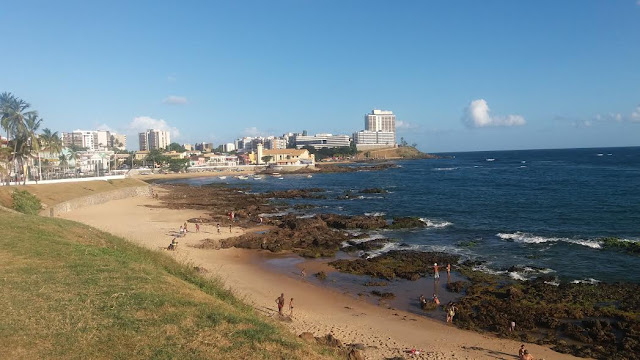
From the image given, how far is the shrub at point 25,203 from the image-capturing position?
3156 centimetres

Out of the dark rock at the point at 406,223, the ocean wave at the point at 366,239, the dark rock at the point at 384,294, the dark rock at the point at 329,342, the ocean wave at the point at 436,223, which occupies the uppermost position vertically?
the dark rock at the point at 329,342

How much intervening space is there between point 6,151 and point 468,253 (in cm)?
4954

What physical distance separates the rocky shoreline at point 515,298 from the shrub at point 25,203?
13.7 metres

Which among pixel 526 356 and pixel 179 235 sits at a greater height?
pixel 179 235

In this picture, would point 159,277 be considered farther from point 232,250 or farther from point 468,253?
point 468,253

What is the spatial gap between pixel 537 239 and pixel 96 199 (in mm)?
46048

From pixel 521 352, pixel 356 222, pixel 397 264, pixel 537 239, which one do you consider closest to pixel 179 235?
pixel 356 222

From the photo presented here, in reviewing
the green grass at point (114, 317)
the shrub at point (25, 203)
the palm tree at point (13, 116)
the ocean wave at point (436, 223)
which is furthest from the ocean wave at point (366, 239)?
the palm tree at point (13, 116)

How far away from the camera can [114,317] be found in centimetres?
961

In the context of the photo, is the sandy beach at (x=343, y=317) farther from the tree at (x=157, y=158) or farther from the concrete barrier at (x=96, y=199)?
the tree at (x=157, y=158)

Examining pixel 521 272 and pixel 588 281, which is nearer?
pixel 588 281

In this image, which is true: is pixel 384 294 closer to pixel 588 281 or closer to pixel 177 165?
pixel 588 281

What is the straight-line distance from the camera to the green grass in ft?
27.3

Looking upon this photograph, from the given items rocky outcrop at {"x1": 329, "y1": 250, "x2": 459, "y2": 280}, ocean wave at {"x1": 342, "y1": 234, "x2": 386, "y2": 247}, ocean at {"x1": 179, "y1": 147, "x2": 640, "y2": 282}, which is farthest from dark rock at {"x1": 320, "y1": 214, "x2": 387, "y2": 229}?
rocky outcrop at {"x1": 329, "y1": 250, "x2": 459, "y2": 280}
